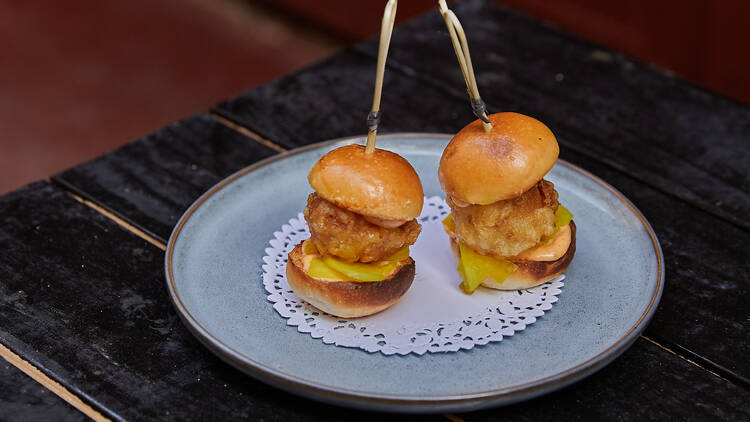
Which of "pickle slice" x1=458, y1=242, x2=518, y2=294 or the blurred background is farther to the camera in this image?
the blurred background

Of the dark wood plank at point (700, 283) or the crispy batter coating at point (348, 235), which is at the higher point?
the crispy batter coating at point (348, 235)

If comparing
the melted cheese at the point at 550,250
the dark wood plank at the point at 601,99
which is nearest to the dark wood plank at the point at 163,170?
the dark wood plank at the point at 601,99

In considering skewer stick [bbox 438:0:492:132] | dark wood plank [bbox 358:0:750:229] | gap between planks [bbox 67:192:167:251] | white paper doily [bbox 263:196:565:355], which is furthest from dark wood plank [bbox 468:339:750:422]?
gap between planks [bbox 67:192:167:251]

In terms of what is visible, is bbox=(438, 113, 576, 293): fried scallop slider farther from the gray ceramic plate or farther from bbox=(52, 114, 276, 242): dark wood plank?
bbox=(52, 114, 276, 242): dark wood plank

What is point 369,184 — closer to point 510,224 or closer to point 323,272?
point 323,272

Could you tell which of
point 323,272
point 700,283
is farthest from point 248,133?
point 700,283

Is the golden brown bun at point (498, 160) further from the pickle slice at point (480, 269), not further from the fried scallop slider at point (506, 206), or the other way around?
the pickle slice at point (480, 269)

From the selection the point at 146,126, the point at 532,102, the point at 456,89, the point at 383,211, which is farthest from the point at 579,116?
the point at 146,126
